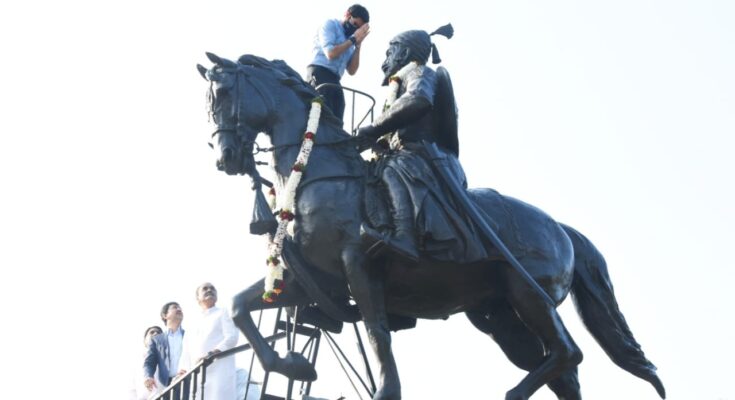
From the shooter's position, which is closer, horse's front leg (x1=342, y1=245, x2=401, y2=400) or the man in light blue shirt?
horse's front leg (x1=342, y1=245, x2=401, y2=400)

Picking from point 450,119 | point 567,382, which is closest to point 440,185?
point 450,119

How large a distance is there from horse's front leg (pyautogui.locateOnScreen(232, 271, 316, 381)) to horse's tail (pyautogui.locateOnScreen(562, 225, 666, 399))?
9.49ft

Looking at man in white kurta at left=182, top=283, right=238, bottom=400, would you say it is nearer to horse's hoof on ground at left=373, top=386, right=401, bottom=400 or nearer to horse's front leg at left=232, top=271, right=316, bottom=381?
horse's front leg at left=232, top=271, right=316, bottom=381

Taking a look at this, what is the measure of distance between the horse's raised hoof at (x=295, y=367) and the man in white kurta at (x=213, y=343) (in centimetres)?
147

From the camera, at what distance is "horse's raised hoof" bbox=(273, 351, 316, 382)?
16891 mm

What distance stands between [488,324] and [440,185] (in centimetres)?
179

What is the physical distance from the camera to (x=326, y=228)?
16906 mm

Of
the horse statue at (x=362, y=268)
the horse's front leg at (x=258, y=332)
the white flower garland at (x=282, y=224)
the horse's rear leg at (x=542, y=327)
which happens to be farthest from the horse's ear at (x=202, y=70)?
the horse's rear leg at (x=542, y=327)

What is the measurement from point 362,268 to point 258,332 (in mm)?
1161

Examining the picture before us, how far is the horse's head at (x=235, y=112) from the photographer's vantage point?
678 inches

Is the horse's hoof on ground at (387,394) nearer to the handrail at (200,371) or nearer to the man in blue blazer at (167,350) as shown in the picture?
the handrail at (200,371)

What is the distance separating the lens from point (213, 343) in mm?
18766

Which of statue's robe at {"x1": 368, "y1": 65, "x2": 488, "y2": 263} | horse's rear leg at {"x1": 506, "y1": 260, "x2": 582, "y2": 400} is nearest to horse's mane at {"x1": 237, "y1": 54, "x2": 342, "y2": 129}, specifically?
statue's robe at {"x1": 368, "y1": 65, "x2": 488, "y2": 263}

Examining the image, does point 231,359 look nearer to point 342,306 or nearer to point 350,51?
point 342,306
